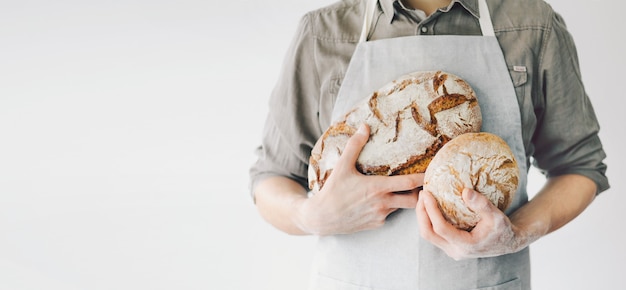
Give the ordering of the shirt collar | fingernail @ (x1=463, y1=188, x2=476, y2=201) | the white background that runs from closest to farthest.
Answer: fingernail @ (x1=463, y1=188, x2=476, y2=201) < the shirt collar < the white background

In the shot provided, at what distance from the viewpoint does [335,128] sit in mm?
1145

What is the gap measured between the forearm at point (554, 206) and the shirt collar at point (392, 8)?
0.35 m

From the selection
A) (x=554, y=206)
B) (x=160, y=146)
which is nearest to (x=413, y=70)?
(x=554, y=206)

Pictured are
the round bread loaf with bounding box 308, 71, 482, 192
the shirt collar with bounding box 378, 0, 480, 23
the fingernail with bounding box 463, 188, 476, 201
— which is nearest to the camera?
the fingernail with bounding box 463, 188, 476, 201

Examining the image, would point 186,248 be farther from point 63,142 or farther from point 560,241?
point 560,241

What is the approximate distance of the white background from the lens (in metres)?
2.08

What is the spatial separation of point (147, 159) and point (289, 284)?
0.59 m

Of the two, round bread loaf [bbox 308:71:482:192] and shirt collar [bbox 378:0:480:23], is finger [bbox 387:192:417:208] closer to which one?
round bread loaf [bbox 308:71:482:192]

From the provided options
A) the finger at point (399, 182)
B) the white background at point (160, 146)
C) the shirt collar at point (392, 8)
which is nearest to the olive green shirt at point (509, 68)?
the shirt collar at point (392, 8)

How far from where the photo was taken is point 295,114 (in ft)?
4.24

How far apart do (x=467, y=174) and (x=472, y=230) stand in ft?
0.30

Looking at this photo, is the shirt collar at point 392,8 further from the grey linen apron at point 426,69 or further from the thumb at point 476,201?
the thumb at point 476,201

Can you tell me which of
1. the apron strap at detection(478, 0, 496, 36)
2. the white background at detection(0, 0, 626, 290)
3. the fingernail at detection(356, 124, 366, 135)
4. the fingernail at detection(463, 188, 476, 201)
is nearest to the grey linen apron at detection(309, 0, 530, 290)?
the apron strap at detection(478, 0, 496, 36)

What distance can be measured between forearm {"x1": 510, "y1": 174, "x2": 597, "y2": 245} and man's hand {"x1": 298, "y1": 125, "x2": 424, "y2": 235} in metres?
0.20
